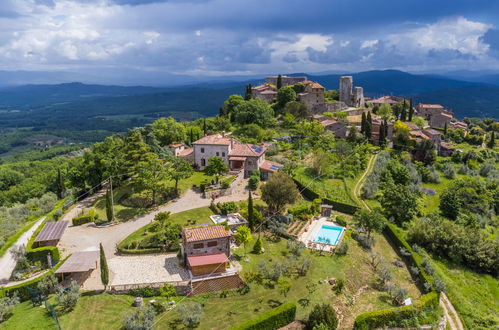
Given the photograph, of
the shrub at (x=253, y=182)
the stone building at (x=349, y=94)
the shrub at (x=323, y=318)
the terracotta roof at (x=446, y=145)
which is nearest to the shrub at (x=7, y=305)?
the shrub at (x=323, y=318)

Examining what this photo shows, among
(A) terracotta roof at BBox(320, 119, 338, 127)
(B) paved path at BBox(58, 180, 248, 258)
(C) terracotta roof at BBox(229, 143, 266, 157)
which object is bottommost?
(B) paved path at BBox(58, 180, 248, 258)

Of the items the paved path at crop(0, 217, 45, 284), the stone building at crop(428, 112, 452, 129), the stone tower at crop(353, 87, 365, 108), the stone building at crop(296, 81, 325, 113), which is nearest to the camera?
the paved path at crop(0, 217, 45, 284)

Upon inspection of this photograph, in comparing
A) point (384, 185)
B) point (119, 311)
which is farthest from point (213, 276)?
point (384, 185)

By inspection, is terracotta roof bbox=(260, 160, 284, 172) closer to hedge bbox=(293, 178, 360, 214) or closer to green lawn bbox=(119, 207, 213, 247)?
hedge bbox=(293, 178, 360, 214)

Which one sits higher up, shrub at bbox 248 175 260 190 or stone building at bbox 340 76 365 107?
stone building at bbox 340 76 365 107

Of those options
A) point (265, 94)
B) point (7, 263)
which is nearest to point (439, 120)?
point (265, 94)

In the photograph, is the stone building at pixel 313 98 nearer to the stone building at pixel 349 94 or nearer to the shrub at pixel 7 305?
the stone building at pixel 349 94

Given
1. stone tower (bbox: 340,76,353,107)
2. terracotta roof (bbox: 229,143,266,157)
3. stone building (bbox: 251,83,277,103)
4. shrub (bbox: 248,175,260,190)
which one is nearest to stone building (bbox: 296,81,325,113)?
stone building (bbox: 251,83,277,103)

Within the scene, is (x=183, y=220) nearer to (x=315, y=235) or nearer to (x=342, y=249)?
(x=315, y=235)
